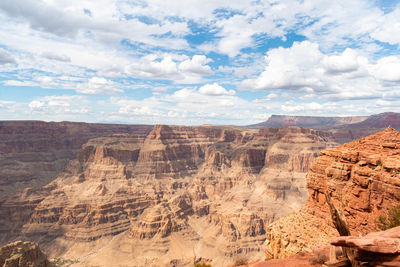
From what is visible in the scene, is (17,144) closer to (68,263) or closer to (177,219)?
(68,263)

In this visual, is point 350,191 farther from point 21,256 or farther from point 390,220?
point 21,256

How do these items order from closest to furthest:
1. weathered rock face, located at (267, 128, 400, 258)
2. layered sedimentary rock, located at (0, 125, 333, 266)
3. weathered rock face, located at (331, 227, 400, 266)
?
weathered rock face, located at (331, 227, 400, 266), weathered rock face, located at (267, 128, 400, 258), layered sedimentary rock, located at (0, 125, 333, 266)

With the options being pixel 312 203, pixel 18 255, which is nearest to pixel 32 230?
pixel 18 255

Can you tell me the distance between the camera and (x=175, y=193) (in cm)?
15350

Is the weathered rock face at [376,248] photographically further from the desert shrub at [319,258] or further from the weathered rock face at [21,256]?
the weathered rock face at [21,256]

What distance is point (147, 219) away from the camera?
105 metres

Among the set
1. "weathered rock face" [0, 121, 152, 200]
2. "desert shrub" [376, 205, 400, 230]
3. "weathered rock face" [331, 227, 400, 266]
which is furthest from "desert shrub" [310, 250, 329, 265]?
"weathered rock face" [0, 121, 152, 200]

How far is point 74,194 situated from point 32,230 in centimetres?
2585

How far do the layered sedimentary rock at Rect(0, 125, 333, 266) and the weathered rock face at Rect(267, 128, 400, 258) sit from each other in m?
69.2

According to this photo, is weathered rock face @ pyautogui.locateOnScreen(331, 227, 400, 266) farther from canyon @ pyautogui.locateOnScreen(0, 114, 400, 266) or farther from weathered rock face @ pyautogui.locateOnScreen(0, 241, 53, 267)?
weathered rock face @ pyautogui.locateOnScreen(0, 241, 53, 267)

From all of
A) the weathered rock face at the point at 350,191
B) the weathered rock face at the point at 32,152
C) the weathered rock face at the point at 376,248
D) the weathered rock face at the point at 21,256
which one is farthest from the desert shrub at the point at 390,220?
the weathered rock face at the point at 32,152

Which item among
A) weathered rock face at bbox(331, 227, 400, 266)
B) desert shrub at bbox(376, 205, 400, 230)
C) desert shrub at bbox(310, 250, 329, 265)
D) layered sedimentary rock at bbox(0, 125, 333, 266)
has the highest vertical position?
weathered rock face at bbox(331, 227, 400, 266)

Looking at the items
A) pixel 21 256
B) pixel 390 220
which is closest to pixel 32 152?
pixel 21 256

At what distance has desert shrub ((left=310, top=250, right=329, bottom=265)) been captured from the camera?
18172 mm
